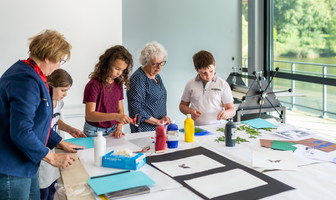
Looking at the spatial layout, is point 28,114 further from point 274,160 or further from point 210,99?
point 210,99

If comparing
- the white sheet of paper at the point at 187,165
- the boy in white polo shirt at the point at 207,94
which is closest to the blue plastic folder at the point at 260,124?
the boy in white polo shirt at the point at 207,94

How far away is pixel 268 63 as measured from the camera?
5.00 meters

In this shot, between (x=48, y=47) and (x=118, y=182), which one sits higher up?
(x=48, y=47)

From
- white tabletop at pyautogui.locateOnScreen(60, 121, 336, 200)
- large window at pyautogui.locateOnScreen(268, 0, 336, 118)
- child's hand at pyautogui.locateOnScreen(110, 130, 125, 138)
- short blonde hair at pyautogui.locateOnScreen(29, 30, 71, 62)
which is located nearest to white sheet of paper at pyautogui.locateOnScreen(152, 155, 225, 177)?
white tabletop at pyautogui.locateOnScreen(60, 121, 336, 200)

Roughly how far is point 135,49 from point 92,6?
1.34 m

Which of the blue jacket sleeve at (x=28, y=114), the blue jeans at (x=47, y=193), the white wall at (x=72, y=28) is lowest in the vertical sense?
the blue jeans at (x=47, y=193)

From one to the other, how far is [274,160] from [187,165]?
18.2 inches

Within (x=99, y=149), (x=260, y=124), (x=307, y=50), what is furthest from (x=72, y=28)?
(x=307, y=50)

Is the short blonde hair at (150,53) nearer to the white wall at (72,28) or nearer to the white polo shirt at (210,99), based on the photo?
Result: the white polo shirt at (210,99)

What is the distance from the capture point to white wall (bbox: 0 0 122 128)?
3.04 metres

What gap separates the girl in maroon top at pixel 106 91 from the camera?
7.87 feet

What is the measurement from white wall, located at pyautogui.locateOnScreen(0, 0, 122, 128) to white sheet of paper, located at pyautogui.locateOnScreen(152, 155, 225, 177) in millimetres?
1693

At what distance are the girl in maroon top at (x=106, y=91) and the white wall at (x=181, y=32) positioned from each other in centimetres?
209

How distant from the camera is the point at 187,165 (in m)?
1.83
